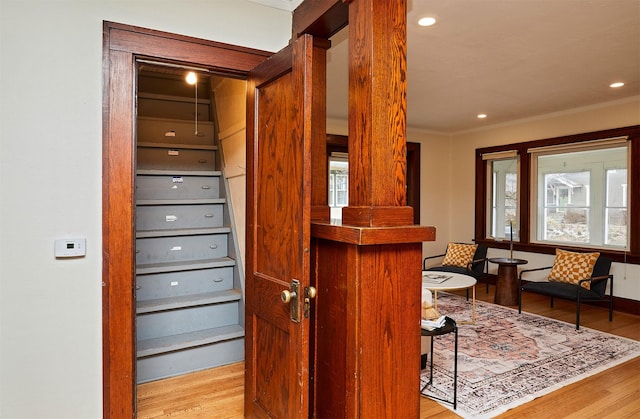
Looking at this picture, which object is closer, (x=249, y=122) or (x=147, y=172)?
(x=249, y=122)

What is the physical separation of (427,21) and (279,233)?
1.89 meters

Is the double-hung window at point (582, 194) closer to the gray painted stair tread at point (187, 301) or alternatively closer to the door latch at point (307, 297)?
the gray painted stair tread at point (187, 301)

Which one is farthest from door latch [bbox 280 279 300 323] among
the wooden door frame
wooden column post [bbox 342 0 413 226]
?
the wooden door frame

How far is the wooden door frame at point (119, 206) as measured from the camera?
1938 mm

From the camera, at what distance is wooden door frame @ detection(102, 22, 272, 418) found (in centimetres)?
194

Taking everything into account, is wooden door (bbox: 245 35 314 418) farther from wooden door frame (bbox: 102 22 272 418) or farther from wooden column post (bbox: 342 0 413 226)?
wooden door frame (bbox: 102 22 272 418)

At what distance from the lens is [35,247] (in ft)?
5.98

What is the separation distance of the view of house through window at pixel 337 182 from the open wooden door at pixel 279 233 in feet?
13.2

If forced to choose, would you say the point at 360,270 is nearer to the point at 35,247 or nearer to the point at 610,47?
the point at 35,247

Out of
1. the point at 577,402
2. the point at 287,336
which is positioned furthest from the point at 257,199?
the point at 577,402

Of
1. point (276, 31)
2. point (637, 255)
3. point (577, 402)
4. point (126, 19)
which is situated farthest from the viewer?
point (637, 255)

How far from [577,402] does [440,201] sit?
15.2ft

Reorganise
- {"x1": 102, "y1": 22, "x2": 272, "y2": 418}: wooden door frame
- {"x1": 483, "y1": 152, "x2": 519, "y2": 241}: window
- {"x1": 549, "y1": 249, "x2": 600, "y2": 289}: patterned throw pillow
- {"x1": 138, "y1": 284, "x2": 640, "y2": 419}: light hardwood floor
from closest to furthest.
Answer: {"x1": 102, "y1": 22, "x2": 272, "y2": 418}: wooden door frame → {"x1": 138, "y1": 284, "x2": 640, "y2": 419}: light hardwood floor → {"x1": 549, "y1": 249, "x2": 600, "y2": 289}: patterned throw pillow → {"x1": 483, "y1": 152, "x2": 519, "y2": 241}: window

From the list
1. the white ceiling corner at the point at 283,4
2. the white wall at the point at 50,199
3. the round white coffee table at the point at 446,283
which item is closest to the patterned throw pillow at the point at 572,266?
the round white coffee table at the point at 446,283
